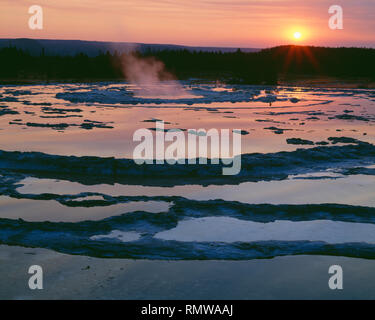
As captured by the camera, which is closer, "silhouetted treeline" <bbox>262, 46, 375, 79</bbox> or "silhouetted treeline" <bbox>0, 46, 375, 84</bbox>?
"silhouetted treeline" <bbox>0, 46, 375, 84</bbox>

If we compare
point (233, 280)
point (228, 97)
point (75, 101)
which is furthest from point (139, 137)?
point (228, 97)

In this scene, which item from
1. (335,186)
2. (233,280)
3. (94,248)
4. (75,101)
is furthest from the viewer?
(75,101)

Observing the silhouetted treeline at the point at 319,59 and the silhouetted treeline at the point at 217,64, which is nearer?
the silhouetted treeline at the point at 217,64

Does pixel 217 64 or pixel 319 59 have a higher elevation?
pixel 319 59

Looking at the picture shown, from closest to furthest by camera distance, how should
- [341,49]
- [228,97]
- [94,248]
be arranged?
[94,248]
[228,97]
[341,49]

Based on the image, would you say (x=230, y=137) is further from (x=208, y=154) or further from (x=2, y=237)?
(x=2, y=237)

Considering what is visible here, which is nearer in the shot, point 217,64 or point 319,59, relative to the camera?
point 217,64
